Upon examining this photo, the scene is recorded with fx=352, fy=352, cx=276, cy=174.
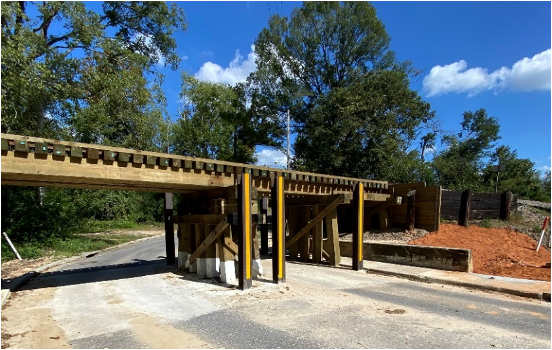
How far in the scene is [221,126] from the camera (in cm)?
3647

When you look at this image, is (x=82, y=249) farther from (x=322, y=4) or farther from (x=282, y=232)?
(x=322, y=4)

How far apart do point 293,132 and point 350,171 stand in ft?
23.5

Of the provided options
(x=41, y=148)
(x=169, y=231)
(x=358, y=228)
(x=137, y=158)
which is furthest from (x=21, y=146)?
(x=358, y=228)

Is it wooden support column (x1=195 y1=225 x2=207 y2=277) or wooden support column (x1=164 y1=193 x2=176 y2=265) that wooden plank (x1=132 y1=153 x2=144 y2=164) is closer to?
wooden support column (x1=195 y1=225 x2=207 y2=277)

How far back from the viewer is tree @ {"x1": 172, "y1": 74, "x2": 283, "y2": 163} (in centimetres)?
3541

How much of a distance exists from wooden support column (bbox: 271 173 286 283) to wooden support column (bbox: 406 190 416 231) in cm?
763

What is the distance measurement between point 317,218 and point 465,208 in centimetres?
686

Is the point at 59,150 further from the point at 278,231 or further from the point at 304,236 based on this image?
the point at 304,236

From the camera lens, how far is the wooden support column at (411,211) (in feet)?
47.3

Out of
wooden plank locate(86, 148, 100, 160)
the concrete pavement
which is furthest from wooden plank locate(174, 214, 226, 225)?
the concrete pavement

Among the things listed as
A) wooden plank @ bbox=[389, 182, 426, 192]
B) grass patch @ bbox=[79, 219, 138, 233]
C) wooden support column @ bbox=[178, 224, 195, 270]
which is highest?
wooden plank @ bbox=[389, 182, 426, 192]

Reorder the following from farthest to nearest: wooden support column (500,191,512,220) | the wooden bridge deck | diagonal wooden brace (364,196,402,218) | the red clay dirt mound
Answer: diagonal wooden brace (364,196,402,218), wooden support column (500,191,512,220), the red clay dirt mound, the wooden bridge deck

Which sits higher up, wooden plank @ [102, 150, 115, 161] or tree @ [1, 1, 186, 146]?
tree @ [1, 1, 186, 146]

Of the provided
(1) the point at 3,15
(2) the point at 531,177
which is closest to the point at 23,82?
(1) the point at 3,15
